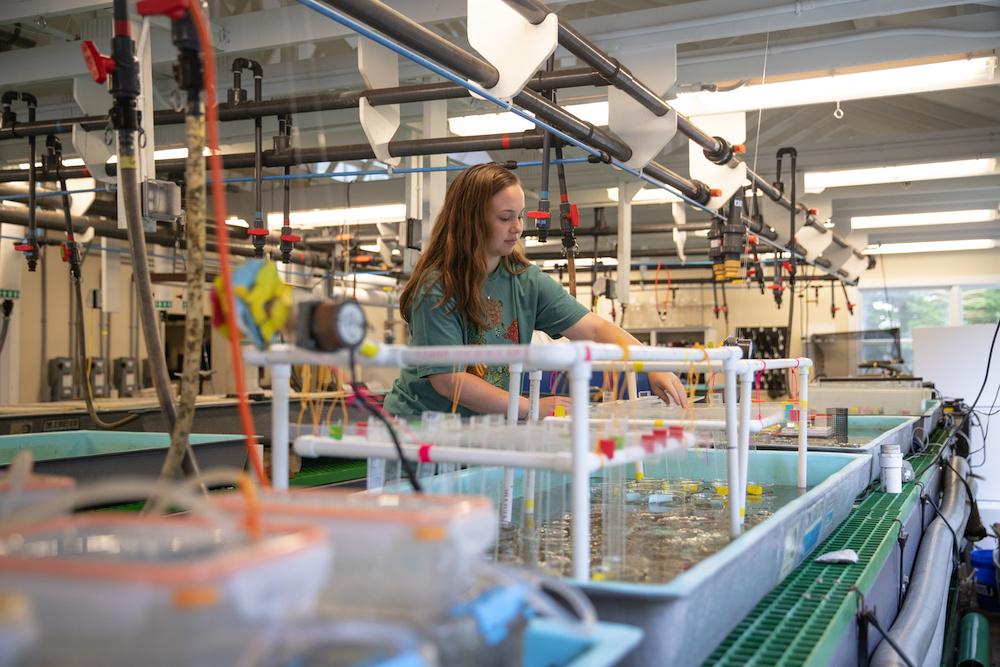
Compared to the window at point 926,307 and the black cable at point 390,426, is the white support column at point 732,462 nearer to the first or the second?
the black cable at point 390,426

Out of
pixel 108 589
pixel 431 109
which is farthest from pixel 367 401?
pixel 431 109

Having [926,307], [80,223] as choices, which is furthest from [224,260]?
[926,307]

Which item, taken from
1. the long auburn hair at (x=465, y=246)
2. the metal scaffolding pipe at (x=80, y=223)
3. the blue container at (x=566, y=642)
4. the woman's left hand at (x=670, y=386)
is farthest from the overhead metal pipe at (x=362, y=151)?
the blue container at (x=566, y=642)

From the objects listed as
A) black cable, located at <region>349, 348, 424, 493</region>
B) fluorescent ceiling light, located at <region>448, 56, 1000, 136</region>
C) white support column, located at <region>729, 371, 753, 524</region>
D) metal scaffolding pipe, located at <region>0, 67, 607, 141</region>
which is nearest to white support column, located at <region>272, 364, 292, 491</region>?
black cable, located at <region>349, 348, 424, 493</region>

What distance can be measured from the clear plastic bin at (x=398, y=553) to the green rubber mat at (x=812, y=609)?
0.58m

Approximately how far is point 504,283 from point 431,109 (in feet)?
9.07

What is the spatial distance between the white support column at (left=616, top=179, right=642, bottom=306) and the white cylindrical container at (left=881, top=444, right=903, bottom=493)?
3759 mm

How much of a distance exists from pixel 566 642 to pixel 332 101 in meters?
3.55

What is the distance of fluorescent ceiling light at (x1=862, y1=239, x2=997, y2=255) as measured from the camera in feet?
38.3

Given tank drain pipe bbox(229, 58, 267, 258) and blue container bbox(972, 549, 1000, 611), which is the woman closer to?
tank drain pipe bbox(229, 58, 267, 258)

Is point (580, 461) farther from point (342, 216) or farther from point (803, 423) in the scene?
point (342, 216)

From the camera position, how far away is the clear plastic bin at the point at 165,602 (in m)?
0.58

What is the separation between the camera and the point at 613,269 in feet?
37.0

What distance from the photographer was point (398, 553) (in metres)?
0.78
